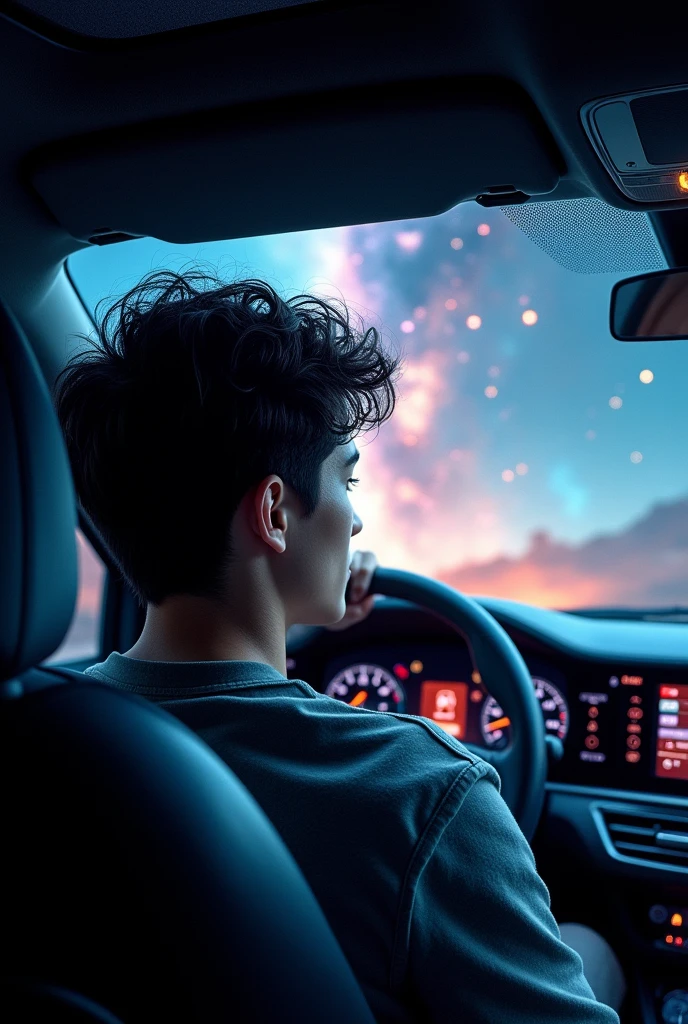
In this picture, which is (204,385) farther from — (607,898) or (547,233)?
(607,898)

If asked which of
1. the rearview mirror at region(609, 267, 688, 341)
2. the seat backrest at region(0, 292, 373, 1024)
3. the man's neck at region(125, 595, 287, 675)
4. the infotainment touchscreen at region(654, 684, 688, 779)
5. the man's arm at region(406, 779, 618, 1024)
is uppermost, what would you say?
the rearview mirror at region(609, 267, 688, 341)

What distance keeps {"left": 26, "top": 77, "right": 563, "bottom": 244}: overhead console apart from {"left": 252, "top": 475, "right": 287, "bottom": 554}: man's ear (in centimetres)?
84

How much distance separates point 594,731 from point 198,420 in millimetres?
2007

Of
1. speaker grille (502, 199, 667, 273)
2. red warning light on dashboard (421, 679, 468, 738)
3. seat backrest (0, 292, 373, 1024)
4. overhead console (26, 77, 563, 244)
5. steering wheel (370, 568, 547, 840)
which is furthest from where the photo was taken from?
red warning light on dashboard (421, 679, 468, 738)

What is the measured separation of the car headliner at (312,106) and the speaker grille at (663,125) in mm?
46

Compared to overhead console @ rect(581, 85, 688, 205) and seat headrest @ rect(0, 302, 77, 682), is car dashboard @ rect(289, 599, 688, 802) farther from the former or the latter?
seat headrest @ rect(0, 302, 77, 682)

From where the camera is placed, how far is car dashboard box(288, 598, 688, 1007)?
266 centimetres

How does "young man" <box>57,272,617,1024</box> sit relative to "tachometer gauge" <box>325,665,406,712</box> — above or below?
above

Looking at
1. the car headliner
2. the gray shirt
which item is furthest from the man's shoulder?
the car headliner

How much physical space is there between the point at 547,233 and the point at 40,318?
4.19ft

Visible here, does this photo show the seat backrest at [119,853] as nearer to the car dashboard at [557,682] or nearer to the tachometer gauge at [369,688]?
the car dashboard at [557,682]

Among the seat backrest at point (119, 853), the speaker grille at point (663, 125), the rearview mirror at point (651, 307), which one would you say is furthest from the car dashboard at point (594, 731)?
the seat backrest at point (119, 853)

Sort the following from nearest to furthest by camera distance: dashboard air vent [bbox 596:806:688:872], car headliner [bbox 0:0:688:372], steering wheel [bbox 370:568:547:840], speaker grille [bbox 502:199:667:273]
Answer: car headliner [bbox 0:0:688:372]
speaker grille [bbox 502:199:667:273]
steering wheel [bbox 370:568:547:840]
dashboard air vent [bbox 596:806:688:872]

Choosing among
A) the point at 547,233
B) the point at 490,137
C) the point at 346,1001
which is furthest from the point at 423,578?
the point at 346,1001
